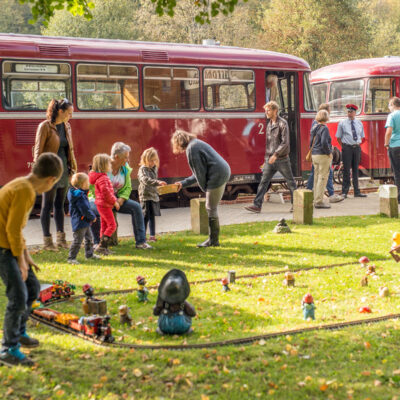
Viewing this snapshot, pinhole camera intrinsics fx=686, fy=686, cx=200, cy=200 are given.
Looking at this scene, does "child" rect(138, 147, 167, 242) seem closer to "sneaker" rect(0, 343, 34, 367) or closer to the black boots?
the black boots

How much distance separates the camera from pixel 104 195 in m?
9.23

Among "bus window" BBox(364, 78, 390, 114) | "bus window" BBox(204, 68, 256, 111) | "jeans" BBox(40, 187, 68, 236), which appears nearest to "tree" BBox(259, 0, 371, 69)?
"bus window" BBox(364, 78, 390, 114)

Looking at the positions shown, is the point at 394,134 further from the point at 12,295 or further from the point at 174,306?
the point at 12,295

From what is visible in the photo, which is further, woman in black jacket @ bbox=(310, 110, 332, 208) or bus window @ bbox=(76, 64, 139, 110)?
woman in black jacket @ bbox=(310, 110, 332, 208)

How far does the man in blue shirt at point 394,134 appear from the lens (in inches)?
556

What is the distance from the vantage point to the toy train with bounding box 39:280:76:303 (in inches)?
266

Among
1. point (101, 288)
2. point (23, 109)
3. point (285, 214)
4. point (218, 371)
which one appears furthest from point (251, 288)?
point (23, 109)

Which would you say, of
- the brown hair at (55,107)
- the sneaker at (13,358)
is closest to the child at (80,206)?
the brown hair at (55,107)

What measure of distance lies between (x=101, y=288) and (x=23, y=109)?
6.81 meters

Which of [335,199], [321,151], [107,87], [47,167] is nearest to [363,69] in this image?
[335,199]

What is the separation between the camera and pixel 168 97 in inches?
590

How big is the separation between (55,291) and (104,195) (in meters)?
2.57

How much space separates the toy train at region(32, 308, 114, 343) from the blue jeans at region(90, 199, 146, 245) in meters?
3.73

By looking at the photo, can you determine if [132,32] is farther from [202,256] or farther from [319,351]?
[319,351]
